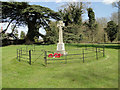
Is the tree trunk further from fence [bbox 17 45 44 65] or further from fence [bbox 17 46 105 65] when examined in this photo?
fence [bbox 17 45 44 65]

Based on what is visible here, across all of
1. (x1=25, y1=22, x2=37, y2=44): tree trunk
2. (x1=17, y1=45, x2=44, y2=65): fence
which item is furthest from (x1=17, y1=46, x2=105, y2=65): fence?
(x1=25, y1=22, x2=37, y2=44): tree trunk

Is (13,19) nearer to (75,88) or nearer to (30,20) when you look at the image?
(30,20)

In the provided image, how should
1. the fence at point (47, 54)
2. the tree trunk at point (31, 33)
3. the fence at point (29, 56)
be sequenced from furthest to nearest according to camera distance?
the tree trunk at point (31, 33), the fence at point (29, 56), the fence at point (47, 54)

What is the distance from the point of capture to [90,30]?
36156mm

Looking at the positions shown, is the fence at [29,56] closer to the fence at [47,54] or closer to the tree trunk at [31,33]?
the fence at [47,54]

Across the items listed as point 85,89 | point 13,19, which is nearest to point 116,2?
point 85,89

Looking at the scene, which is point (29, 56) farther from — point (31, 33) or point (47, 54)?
point (31, 33)

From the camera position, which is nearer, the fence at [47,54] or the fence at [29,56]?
the fence at [47,54]

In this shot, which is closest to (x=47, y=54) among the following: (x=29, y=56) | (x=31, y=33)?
(x=29, y=56)

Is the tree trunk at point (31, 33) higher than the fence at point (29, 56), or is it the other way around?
the tree trunk at point (31, 33)

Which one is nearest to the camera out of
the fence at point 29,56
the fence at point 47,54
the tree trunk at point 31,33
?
the fence at point 47,54

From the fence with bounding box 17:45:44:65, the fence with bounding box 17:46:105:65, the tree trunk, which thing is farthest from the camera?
the tree trunk

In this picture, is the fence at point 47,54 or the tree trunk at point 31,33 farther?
the tree trunk at point 31,33

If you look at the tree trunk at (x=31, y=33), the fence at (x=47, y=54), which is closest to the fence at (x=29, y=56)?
the fence at (x=47, y=54)
